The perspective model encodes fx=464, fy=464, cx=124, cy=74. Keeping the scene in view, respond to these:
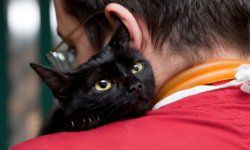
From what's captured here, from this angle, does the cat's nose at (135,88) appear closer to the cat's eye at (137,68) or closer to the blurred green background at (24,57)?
the cat's eye at (137,68)

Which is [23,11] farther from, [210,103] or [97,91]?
[210,103]

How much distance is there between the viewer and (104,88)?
0.96 metres

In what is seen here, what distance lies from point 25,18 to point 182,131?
6.04 feet

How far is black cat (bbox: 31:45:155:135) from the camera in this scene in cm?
95

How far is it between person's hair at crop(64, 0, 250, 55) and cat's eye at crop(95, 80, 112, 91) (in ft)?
0.45

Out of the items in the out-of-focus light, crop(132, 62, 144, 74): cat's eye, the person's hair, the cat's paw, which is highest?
the out-of-focus light

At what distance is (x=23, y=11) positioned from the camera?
2.41 metres

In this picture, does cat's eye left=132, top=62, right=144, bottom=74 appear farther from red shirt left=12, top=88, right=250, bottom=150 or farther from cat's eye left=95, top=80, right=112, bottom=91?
red shirt left=12, top=88, right=250, bottom=150

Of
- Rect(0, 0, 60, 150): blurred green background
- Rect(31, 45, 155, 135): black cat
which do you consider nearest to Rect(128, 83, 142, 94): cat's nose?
Rect(31, 45, 155, 135): black cat

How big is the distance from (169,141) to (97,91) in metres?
0.28

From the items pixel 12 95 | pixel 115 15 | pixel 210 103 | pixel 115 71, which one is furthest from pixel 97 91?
pixel 12 95

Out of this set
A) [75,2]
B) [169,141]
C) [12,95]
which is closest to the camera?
[169,141]

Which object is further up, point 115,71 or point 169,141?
point 115,71

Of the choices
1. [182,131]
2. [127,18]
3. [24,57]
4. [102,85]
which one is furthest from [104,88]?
[24,57]
